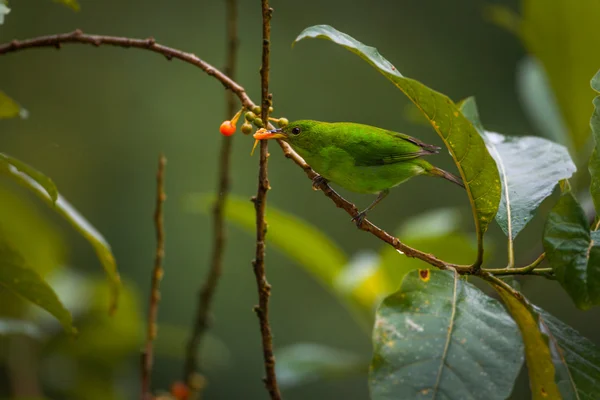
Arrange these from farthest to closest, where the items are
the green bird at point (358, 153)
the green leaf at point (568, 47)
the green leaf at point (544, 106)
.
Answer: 1. the green leaf at point (544, 106)
2. the green leaf at point (568, 47)
3. the green bird at point (358, 153)

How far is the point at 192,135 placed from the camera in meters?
6.30

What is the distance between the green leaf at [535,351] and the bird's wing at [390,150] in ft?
3.01

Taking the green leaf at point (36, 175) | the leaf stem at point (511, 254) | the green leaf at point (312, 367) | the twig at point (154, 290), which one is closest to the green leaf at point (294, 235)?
the green leaf at point (312, 367)

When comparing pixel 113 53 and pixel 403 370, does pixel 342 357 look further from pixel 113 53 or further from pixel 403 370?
pixel 113 53

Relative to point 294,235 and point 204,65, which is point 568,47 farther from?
point 204,65

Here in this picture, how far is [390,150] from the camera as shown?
229cm

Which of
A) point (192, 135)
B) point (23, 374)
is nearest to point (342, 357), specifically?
point (23, 374)

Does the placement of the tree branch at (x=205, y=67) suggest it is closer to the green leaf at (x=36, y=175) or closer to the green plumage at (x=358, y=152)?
the green leaf at (x=36, y=175)

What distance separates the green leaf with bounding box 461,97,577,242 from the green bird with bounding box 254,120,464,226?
293 mm

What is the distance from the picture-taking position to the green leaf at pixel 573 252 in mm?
1288

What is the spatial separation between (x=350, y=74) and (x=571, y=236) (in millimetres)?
5745

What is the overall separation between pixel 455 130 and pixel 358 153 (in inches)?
36.4

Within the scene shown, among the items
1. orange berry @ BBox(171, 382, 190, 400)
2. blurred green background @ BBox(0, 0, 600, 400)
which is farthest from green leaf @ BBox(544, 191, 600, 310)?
blurred green background @ BBox(0, 0, 600, 400)

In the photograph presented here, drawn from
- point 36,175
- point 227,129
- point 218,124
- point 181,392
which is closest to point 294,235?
point 181,392
